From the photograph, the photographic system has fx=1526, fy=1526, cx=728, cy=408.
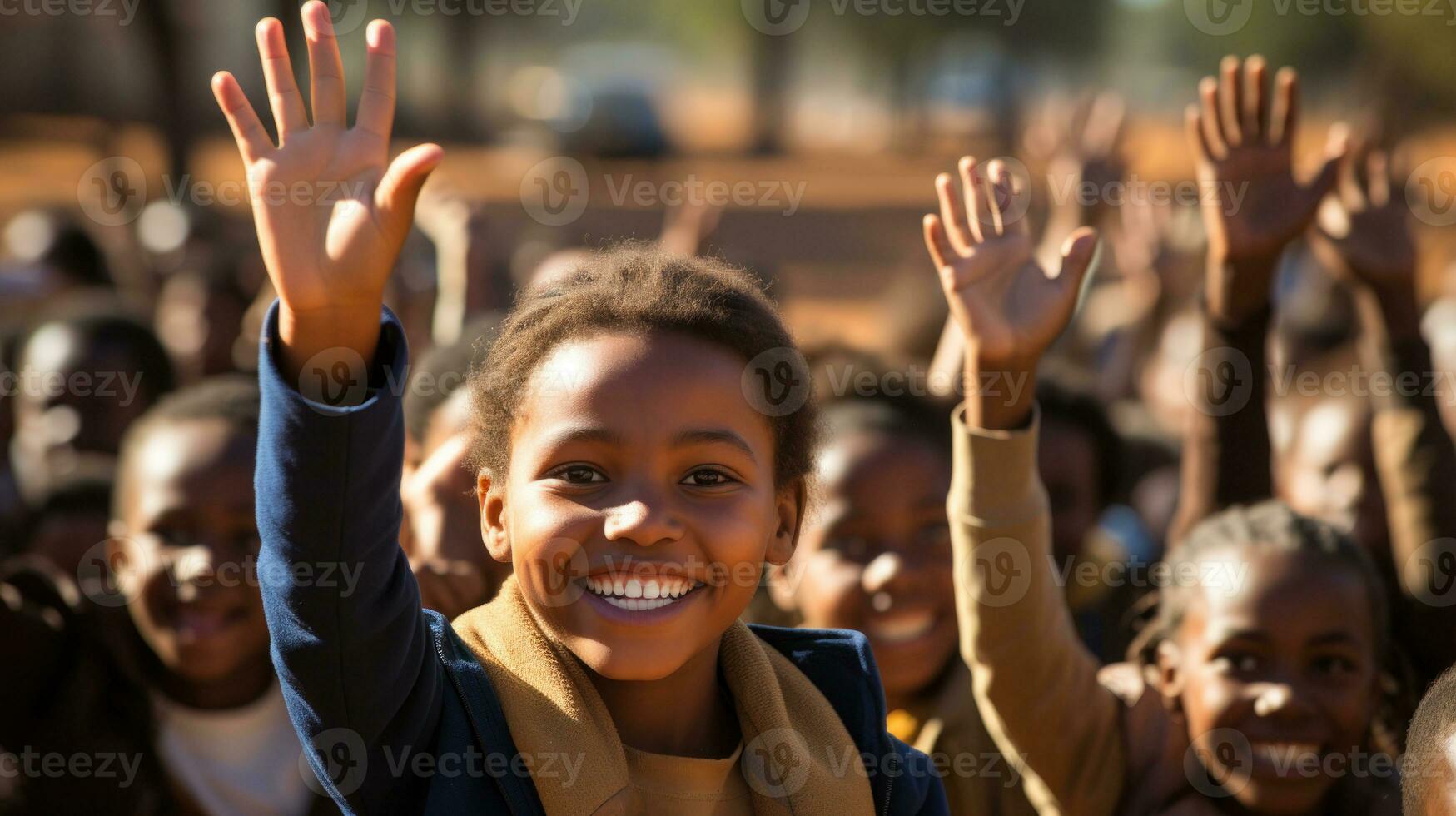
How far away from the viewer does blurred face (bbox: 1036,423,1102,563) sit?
149 inches

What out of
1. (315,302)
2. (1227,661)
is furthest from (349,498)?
(1227,661)

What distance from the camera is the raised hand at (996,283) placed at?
241cm

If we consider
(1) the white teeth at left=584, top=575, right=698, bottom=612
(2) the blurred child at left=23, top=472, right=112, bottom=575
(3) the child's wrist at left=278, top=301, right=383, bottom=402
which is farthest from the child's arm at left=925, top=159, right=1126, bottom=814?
(2) the blurred child at left=23, top=472, right=112, bottom=575

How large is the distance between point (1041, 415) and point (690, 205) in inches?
115

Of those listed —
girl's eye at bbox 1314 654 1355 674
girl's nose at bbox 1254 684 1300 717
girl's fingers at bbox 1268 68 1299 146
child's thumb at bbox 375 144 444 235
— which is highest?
child's thumb at bbox 375 144 444 235

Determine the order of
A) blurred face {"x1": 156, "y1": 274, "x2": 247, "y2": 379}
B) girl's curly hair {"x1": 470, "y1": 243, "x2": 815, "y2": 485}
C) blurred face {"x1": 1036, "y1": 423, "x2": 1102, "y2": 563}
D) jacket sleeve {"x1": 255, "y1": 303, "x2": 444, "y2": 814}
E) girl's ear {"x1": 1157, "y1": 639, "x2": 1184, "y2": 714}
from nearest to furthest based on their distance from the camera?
jacket sleeve {"x1": 255, "y1": 303, "x2": 444, "y2": 814}
girl's curly hair {"x1": 470, "y1": 243, "x2": 815, "y2": 485}
girl's ear {"x1": 1157, "y1": 639, "x2": 1184, "y2": 714}
blurred face {"x1": 1036, "y1": 423, "x2": 1102, "y2": 563}
blurred face {"x1": 156, "y1": 274, "x2": 247, "y2": 379}

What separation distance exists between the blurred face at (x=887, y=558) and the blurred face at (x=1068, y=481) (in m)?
0.79

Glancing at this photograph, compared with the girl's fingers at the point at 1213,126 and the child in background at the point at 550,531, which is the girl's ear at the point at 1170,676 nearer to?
the child in background at the point at 550,531

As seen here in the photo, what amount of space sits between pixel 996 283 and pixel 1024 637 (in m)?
0.58

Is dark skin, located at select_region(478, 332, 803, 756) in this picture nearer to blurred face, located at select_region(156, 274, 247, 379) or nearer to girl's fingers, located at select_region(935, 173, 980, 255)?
girl's fingers, located at select_region(935, 173, 980, 255)

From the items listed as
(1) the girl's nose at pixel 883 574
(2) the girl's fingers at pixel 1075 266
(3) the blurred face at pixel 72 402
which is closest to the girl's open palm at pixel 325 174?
(2) the girl's fingers at pixel 1075 266

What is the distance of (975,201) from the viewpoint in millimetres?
2562

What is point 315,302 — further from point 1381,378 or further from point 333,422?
point 1381,378

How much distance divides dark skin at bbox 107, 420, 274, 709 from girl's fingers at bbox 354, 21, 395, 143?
1536 millimetres
